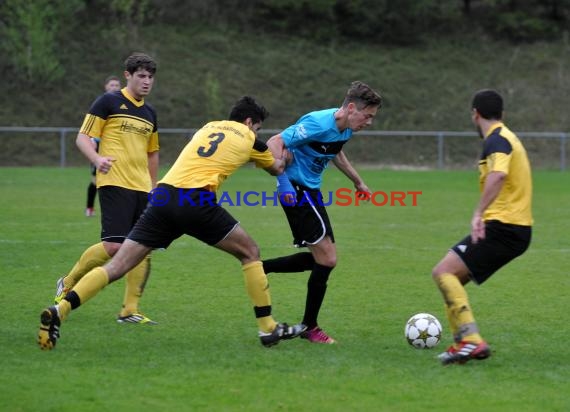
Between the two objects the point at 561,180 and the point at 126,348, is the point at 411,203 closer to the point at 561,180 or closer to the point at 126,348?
the point at 561,180

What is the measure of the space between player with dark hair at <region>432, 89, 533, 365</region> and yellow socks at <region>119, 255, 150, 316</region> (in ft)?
8.46

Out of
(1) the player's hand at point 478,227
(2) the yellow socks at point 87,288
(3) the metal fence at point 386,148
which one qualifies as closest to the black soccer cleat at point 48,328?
(2) the yellow socks at point 87,288

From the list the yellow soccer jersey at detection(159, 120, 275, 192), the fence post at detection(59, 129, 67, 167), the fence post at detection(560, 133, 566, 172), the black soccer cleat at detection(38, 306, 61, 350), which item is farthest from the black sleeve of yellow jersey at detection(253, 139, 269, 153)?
the fence post at detection(560, 133, 566, 172)

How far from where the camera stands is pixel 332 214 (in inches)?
691

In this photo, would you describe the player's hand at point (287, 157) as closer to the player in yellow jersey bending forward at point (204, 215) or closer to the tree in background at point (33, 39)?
the player in yellow jersey bending forward at point (204, 215)

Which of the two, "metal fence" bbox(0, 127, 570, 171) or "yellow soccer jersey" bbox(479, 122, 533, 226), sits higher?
"metal fence" bbox(0, 127, 570, 171)

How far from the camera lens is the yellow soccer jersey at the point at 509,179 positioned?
245 inches

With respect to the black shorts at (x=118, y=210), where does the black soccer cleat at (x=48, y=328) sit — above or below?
below

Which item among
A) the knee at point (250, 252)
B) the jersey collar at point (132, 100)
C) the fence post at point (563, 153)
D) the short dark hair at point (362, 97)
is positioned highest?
the fence post at point (563, 153)

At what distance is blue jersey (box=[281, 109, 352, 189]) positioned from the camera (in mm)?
7297

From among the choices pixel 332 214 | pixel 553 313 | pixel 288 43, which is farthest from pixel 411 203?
pixel 288 43

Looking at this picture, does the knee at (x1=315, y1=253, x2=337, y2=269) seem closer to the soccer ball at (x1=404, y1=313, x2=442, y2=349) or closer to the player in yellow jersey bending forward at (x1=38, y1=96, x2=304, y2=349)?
the player in yellow jersey bending forward at (x1=38, y1=96, x2=304, y2=349)

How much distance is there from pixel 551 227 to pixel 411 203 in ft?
14.1

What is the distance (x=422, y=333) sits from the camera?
6.81m
